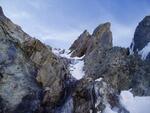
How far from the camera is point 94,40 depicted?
55.1m

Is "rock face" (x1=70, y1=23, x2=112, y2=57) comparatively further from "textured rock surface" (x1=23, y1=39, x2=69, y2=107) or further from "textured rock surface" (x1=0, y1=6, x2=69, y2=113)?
"textured rock surface" (x1=0, y1=6, x2=69, y2=113)

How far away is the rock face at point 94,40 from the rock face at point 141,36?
10.9ft

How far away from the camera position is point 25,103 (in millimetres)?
32781

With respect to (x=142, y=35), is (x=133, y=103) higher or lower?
lower

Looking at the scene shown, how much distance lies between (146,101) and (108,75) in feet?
15.1

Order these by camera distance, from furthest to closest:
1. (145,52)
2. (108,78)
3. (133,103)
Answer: (145,52), (108,78), (133,103)

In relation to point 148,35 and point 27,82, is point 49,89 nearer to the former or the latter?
point 27,82

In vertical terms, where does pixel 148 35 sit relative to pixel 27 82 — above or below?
above

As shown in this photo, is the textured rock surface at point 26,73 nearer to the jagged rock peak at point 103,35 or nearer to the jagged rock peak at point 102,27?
the jagged rock peak at point 103,35

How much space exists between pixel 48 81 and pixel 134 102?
9.91m

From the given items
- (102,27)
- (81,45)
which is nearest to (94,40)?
(102,27)

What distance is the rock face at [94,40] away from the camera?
54.3 meters

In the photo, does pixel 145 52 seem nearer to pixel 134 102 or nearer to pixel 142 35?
pixel 142 35

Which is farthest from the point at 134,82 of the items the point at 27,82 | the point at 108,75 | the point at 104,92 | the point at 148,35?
the point at 27,82
